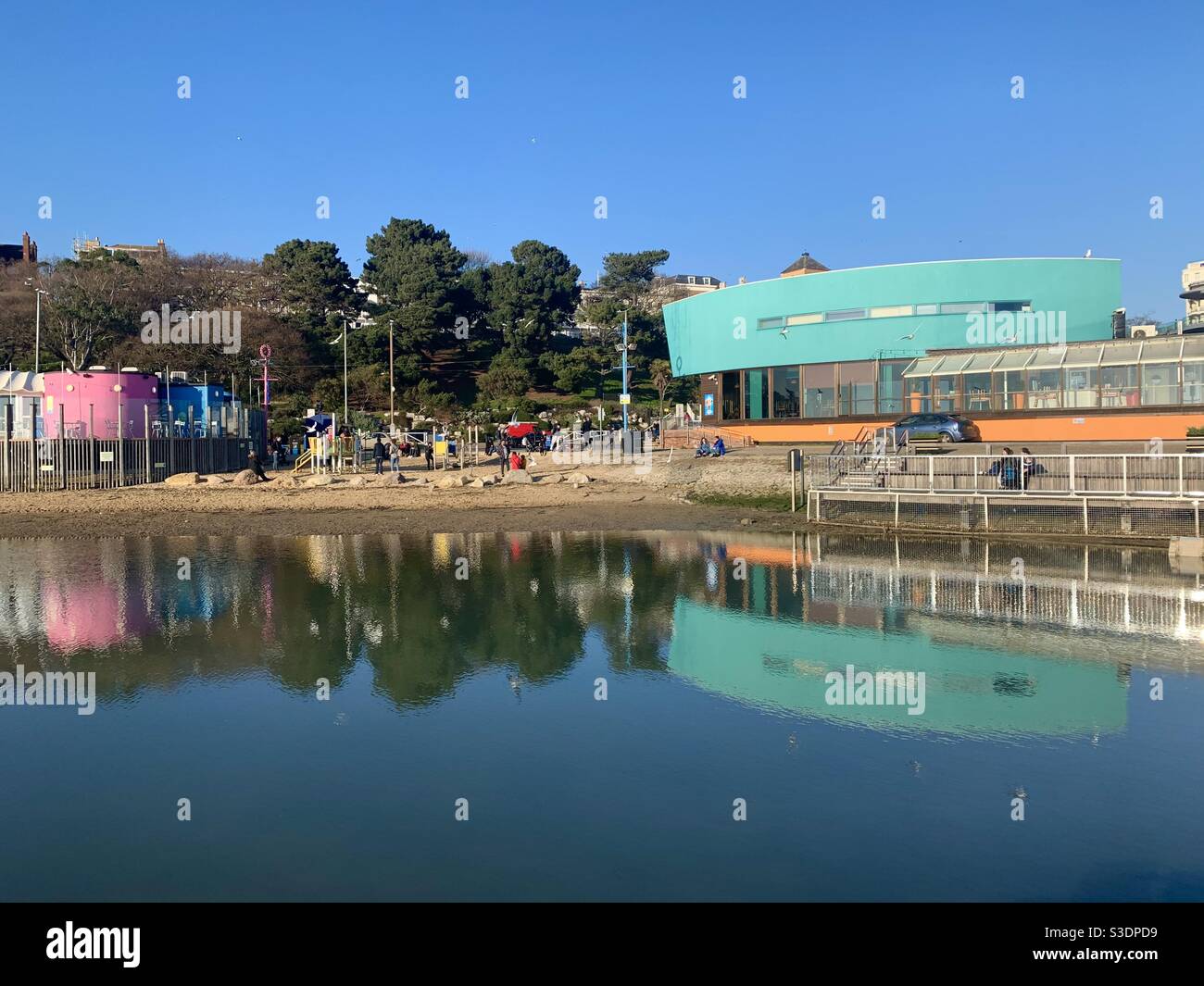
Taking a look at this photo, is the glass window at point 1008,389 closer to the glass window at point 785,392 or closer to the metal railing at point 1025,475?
the glass window at point 785,392

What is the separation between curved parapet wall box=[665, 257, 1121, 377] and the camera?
4378cm

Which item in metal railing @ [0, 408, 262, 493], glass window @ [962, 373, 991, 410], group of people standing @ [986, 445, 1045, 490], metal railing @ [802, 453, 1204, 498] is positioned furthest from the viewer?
glass window @ [962, 373, 991, 410]

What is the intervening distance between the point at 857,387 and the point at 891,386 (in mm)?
1718

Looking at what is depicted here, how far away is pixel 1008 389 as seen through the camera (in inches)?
1623

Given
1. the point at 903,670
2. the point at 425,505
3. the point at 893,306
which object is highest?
the point at 893,306

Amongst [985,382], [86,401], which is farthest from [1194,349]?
[86,401]

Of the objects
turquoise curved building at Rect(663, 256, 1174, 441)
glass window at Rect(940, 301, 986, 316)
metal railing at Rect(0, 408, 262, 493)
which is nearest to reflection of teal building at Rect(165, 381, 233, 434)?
metal railing at Rect(0, 408, 262, 493)

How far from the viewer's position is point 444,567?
25031 millimetres

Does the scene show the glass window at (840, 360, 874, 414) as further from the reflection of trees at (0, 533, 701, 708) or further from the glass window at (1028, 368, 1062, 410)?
the reflection of trees at (0, 533, 701, 708)

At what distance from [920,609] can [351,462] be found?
35.0 m

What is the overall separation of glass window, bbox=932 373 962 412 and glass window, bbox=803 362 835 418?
16.9 feet

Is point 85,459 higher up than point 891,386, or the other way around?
point 891,386

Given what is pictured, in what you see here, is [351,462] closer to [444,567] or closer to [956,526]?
[444,567]

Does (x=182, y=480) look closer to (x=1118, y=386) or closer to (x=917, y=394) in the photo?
(x=917, y=394)
